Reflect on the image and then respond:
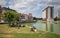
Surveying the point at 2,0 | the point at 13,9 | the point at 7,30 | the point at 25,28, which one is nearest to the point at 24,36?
the point at 25,28

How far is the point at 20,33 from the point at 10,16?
1.05 ft

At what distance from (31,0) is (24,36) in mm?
600

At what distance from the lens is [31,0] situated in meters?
2.65

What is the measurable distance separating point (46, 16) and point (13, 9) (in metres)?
0.55

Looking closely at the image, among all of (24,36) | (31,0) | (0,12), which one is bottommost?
(24,36)

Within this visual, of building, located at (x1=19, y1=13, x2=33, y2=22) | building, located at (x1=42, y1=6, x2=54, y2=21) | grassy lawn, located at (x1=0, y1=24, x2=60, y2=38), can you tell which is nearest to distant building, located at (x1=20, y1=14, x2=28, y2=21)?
building, located at (x1=19, y1=13, x2=33, y2=22)

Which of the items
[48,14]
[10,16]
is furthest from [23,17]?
[48,14]

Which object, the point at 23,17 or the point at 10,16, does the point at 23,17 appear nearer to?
the point at 23,17

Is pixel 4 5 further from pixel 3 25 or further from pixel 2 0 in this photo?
pixel 3 25

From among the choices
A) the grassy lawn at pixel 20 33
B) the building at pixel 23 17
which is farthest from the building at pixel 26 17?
the grassy lawn at pixel 20 33

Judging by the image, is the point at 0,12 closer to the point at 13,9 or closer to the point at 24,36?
the point at 13,9

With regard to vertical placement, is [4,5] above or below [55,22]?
above

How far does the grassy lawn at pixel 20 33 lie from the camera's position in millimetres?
2572

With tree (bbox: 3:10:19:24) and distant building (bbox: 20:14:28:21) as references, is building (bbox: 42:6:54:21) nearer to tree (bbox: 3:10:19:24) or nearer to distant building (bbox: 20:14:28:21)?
distant building (bbox: 20:14:28:21)
